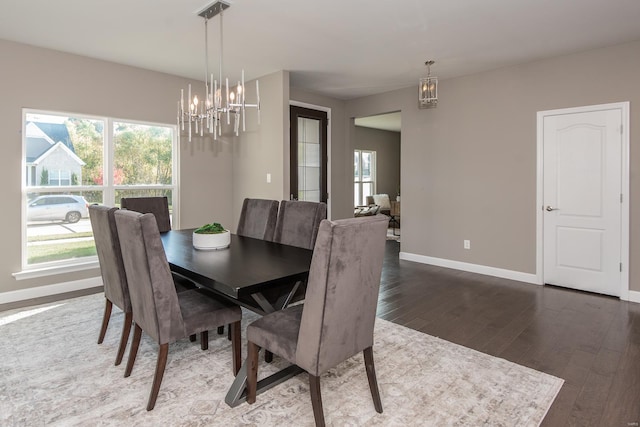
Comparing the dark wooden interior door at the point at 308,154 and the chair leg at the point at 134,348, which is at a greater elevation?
the dark wooden interior door at the point at 308,154

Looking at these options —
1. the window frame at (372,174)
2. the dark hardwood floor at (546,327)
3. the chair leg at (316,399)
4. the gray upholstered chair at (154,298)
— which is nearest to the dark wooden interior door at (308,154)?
the dark hardwood floor at (546,327)

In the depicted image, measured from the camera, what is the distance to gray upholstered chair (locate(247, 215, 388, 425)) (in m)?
1.61

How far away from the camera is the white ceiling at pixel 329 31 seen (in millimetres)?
2973

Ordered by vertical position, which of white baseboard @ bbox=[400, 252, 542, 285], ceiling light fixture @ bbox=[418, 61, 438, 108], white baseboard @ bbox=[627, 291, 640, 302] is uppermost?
ceiling light fixture @ bbox=[418, 61, 438, 108]

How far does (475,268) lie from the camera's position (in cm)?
495

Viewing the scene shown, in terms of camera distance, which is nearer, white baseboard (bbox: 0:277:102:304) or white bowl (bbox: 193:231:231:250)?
white bowl (bbox: 193:231:231:250)

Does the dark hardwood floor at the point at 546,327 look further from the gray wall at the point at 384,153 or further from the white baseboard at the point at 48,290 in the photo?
the gray wall at the point at 384,153

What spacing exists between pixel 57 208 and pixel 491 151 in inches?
203

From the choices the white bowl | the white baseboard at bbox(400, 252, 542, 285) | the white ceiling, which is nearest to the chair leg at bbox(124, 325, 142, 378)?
the white bowl

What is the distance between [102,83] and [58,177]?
1.18m

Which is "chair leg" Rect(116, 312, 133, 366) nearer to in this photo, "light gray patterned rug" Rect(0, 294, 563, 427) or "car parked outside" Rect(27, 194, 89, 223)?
"light gray patterned rug" Rect(0, 294, 563, 427)

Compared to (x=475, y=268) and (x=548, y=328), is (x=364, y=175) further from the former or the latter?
(x=548, y=328)

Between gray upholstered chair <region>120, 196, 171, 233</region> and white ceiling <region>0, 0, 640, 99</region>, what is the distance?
157cm

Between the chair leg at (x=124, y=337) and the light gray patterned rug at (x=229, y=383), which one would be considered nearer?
the light gray patterned rug at (x=229, y=383)
